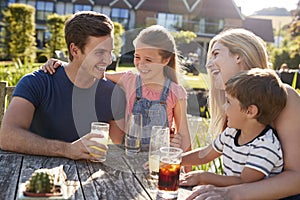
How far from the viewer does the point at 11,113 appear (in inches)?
85.6

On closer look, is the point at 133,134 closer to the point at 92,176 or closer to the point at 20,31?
the point at 92,176

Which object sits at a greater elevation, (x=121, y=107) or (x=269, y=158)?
(x=269, y=158)

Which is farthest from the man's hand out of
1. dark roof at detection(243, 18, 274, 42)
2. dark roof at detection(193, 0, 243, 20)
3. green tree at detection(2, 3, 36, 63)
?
dark roof at detection(243, 18, 274, 42)

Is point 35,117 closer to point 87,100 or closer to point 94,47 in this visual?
point 87,100

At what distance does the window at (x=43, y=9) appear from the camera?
2827cm

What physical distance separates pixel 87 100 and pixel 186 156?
0.71m

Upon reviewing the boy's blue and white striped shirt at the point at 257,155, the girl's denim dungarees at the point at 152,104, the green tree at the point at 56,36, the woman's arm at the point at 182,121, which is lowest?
the green tree at the point at 56,36

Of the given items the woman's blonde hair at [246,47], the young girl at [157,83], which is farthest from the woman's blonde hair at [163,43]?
the woman's blonde hair at [246,47]

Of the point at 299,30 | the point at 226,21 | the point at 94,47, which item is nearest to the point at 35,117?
the point at 94,47

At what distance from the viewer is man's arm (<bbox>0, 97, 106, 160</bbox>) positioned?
6.55 ft

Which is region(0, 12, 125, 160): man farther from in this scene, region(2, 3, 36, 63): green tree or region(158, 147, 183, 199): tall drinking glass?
region(2, 3, 36, 63): green tree

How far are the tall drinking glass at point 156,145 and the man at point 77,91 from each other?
1.92ft

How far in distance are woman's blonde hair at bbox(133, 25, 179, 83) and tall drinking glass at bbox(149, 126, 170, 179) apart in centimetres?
78

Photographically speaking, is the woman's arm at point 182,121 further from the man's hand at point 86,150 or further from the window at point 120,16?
the window at point 120,16
